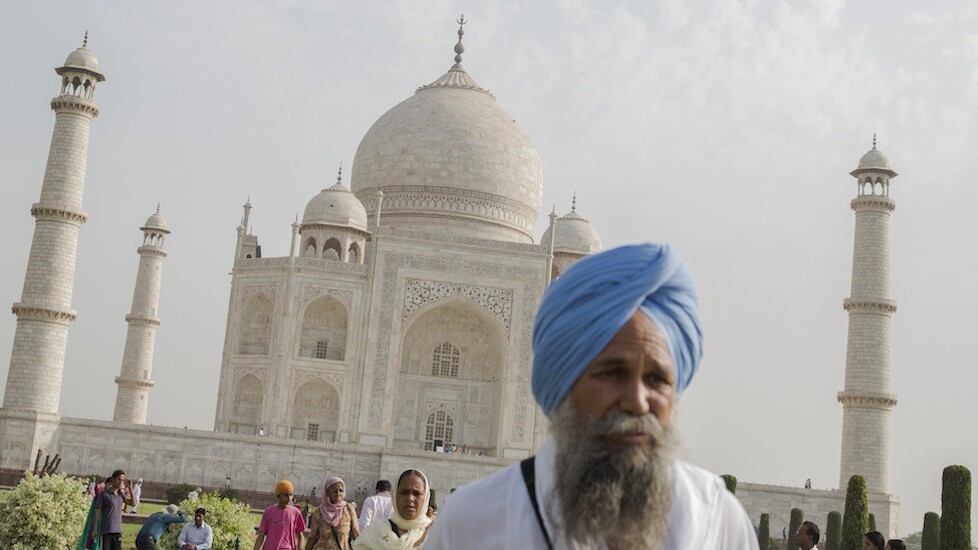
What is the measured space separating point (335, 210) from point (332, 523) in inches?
831

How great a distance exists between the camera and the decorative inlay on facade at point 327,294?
25891 mm

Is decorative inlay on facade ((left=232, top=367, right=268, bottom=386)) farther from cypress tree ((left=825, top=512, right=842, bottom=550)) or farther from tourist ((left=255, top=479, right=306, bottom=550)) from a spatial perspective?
tourist ((left=255, top=479, right=306, bottom=550))

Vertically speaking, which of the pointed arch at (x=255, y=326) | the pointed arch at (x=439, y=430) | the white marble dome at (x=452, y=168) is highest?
the white marble dome at (x=452, y=168)

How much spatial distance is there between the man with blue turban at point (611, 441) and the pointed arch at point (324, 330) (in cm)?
2463

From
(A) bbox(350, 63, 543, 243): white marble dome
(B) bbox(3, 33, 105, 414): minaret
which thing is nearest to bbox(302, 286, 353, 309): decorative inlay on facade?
(A) bbox(350, 63, 543, 243): white marble dome

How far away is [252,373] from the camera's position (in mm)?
26078

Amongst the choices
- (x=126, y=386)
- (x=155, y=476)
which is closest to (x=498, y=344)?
(x=155, y=476)

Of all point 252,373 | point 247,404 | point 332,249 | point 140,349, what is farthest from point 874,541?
point 140,349

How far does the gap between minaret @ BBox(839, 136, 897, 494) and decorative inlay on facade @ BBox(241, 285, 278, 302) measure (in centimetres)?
1062

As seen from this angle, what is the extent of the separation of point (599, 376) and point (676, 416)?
119 millimetres

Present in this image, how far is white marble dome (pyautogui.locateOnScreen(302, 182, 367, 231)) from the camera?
27234 mm

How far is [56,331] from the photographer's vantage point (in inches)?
878

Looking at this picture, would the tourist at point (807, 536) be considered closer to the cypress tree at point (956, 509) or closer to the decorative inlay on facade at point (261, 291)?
the cypress tree at point (956, 509)

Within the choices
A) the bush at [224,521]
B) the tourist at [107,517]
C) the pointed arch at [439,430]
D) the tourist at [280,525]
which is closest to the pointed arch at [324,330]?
the pointed arch at [439,430]
